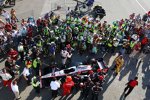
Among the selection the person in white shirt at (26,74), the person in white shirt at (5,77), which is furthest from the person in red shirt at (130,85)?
the person in white shirt at (5,77)

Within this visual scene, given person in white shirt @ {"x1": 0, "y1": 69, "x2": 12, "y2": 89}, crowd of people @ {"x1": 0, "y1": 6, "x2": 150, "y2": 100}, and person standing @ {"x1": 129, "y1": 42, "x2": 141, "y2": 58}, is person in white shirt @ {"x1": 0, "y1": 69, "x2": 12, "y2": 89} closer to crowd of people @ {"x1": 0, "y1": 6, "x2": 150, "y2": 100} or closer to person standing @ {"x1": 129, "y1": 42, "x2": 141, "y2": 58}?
crowd of people @ {"x1": 0, "y1": 6, "x2": 150, "y2": 100}

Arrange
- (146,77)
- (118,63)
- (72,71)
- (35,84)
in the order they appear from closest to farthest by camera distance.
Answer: (35,84) → (72,71) → (118,63) → (146,77)

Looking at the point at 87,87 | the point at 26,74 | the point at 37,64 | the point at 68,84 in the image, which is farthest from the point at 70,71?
the point at 26,74

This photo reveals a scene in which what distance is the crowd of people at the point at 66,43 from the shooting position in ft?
53.4

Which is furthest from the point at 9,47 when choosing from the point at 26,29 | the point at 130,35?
the point at 130,35

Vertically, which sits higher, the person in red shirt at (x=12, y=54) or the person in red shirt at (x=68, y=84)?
the person in red shirt at (x=12, y=54)

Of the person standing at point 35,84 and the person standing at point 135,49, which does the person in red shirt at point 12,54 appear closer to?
the person standing at point 35,84

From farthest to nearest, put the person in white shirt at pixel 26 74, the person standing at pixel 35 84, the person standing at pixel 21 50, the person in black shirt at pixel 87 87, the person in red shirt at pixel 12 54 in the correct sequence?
the person standing at pixel 21 50
the person in red shirt at pixel 12 54
the person in white shirt at pixel 26 74
the person standing at pixel 35 84
the person in black shirt at pixel 87 87

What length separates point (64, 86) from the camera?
15367 millimetres

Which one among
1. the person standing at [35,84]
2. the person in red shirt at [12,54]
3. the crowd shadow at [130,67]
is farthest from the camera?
the crowd shadow at [130,67]

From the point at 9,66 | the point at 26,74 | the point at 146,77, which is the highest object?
the point at 9,66

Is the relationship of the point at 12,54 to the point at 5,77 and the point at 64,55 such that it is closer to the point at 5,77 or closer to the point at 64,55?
the point at 5,77

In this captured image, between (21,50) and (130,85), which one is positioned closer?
(130,85)

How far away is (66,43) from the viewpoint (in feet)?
63.2
